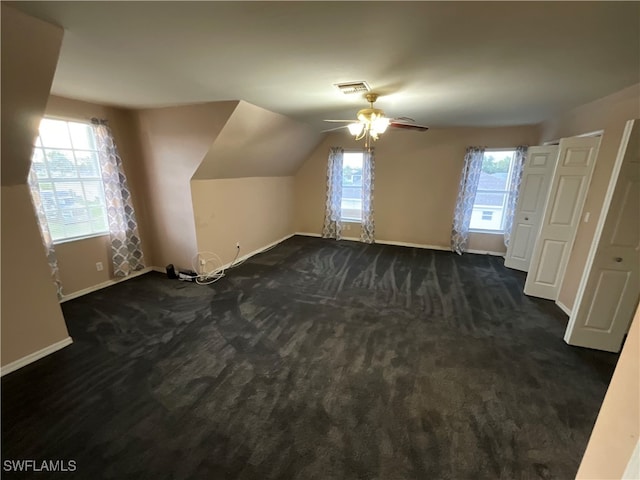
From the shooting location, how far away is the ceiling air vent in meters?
2.45

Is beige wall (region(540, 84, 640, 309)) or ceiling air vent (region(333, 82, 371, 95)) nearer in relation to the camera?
ceiling air vent (region(333, 82, 371, 95))

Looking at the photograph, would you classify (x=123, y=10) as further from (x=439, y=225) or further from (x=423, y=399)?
(x=439, y=225)

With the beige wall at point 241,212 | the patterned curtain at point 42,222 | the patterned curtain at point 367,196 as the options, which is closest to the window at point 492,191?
the patterned curtain at point 367,196

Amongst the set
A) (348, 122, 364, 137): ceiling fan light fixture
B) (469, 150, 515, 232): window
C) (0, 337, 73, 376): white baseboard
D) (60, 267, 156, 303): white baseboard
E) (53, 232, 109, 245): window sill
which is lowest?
(0, 337, 73, 376): white baseboard

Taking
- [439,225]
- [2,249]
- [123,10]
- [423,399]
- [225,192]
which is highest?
[123,10]

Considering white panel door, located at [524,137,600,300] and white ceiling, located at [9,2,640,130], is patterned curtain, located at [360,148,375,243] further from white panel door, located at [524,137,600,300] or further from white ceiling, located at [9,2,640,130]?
white panel door, located at [524,137,600,300]

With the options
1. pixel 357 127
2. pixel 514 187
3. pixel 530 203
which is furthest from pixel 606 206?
pixel 514 187

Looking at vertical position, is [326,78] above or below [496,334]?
above

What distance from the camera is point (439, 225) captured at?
18.1 ft

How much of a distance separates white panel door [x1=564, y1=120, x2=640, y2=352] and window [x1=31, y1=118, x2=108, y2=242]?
553cm

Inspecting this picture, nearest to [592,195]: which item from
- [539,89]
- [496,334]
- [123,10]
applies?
[539,89]

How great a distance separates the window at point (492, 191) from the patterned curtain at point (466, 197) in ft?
0.62

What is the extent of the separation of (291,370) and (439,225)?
4.42 m

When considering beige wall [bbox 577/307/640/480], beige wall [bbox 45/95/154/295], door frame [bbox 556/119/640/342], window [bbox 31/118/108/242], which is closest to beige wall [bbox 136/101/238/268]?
beige wall [bbox 45/95/154/295]
